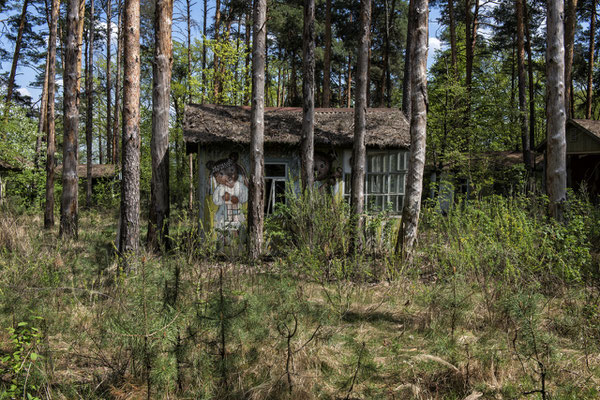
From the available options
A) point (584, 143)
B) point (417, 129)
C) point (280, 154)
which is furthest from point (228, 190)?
point (584, 143)

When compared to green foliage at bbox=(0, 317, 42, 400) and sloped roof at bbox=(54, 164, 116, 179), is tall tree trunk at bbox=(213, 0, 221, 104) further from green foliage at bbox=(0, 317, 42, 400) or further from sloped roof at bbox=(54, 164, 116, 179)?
green foliage at bbox=(0, 317, 42, 400)

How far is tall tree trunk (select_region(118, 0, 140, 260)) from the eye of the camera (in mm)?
6430

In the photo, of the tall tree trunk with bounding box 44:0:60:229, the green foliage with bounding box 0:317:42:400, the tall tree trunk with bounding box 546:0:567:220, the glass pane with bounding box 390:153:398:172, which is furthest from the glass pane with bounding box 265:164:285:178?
the green foliage with bounding box 0:317:42:400

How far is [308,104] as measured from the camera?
30.5 feet

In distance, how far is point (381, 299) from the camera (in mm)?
5484

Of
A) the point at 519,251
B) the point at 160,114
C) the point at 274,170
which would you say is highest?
the point at 160,114

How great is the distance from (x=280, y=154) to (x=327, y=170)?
1.29m

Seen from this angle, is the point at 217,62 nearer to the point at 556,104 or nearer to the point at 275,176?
the point at 275,176

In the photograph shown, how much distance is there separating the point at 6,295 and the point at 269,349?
3.20 meters

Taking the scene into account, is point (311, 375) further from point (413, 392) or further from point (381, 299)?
point (381, 299)

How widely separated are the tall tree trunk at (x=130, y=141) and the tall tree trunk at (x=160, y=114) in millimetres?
1091

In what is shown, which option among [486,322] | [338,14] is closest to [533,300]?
[486,322]

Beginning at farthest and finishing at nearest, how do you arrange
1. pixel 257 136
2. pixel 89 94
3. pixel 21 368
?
pixel 89 94
pixel 257 136
pixel 21 368

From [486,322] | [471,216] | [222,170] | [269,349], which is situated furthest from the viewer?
[222,170]
